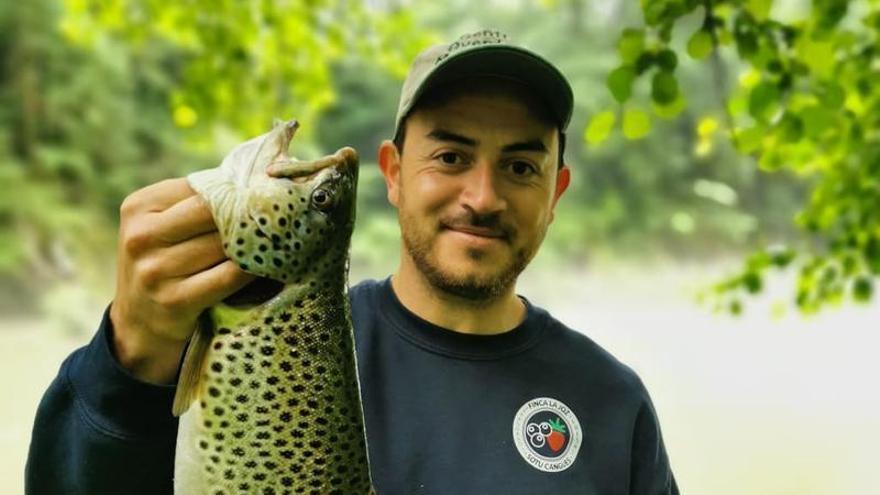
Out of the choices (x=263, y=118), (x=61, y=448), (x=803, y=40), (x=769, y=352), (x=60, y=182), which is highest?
(x=60, y=182)

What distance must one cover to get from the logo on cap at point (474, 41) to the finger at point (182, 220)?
85 centimetres

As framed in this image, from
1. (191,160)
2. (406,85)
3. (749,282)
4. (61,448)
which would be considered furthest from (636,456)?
(191,160)

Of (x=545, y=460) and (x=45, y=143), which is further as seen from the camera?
(x=45, y=143)

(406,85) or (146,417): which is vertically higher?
(406,85)

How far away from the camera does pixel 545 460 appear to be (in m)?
2.02

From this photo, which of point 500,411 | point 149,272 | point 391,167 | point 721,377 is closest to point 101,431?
point 149,272

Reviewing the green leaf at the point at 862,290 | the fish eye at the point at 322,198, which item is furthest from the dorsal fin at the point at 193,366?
the green leaf at the point at 862,290

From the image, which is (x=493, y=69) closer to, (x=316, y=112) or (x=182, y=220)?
(x=182, y=220)

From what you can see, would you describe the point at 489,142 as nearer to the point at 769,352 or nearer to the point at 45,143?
the point at 45,143

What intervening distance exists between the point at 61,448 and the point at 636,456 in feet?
3.95

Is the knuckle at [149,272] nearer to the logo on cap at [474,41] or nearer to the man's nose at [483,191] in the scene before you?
the man's nose at [483,191]

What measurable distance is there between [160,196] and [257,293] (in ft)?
0.82

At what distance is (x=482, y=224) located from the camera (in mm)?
2076

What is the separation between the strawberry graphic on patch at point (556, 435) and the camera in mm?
2035
